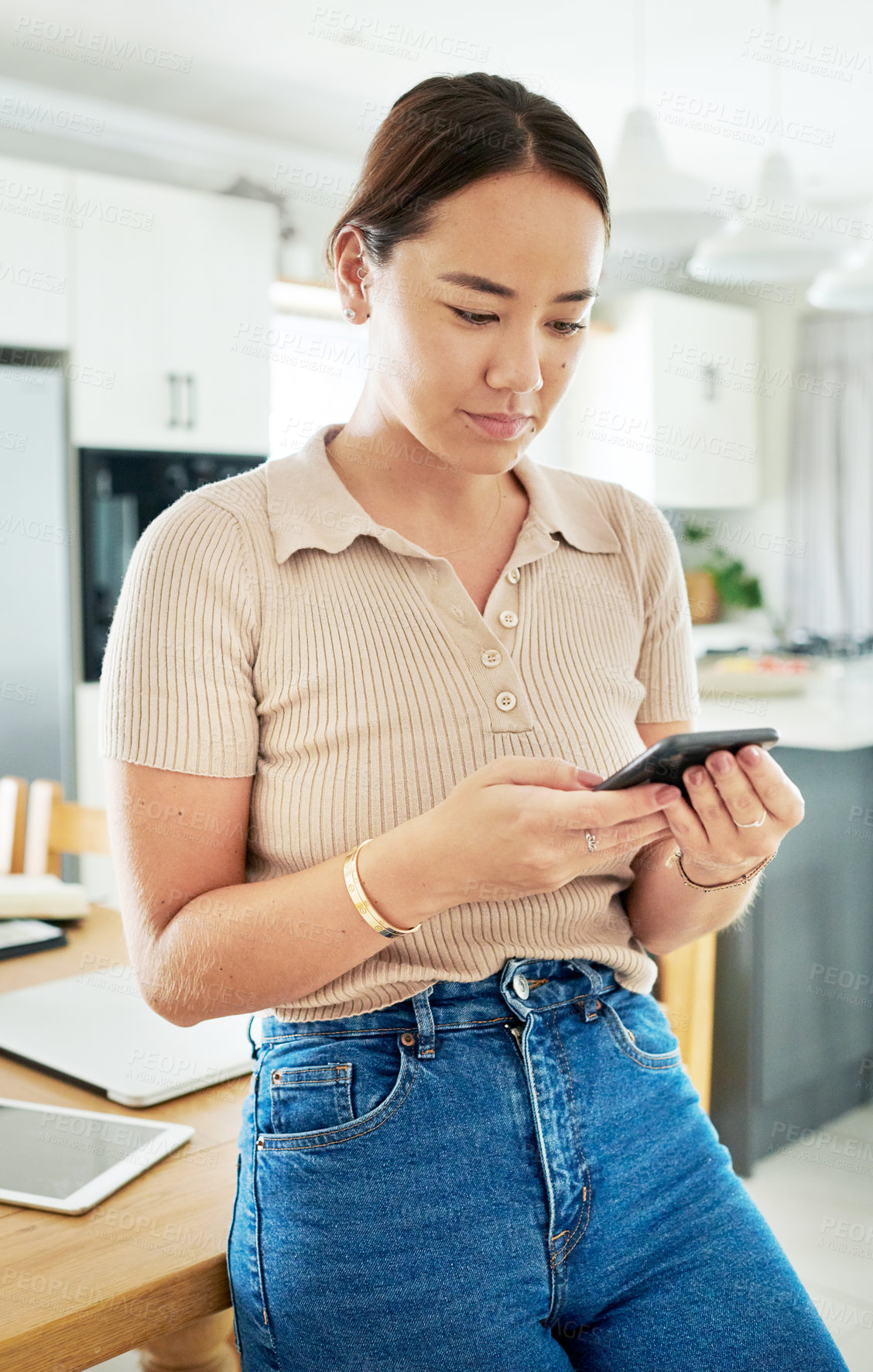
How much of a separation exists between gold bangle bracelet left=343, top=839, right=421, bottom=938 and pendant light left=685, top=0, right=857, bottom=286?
250 cm

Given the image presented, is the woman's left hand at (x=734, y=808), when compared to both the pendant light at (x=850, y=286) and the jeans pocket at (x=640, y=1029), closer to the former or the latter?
the jeans pocket at (x=640, y=1029)

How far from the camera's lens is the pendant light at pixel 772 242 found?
2.93 m

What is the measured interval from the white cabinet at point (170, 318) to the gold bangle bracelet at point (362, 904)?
2.86 m

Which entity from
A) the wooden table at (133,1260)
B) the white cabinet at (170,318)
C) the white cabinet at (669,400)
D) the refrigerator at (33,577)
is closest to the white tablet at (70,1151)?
the wooden table at (133,1260)

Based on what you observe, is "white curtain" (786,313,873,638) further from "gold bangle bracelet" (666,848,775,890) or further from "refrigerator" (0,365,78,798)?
"gold bangle bracelet" (666,848,775,890)

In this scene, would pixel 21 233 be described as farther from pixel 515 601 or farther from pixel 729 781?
pixel 729 781

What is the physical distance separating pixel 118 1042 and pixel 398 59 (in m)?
3.14

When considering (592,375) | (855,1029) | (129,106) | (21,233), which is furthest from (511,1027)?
(592,375)

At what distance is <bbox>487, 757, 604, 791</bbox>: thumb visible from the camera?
84 cm

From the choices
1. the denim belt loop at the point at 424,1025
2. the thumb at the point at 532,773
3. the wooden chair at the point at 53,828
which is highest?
the thumb at the point at 532,773

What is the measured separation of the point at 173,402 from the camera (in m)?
3.66

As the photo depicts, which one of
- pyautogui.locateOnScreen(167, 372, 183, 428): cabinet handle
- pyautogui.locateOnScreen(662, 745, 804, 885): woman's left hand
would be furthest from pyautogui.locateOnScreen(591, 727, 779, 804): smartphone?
pyautogui.locateOnScreen(167, 372, 183, 428): cabinet handle

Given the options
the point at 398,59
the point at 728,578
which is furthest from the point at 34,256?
the point at 728,578

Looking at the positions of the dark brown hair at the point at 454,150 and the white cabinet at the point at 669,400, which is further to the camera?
the white cabinet at the point at 669,400
